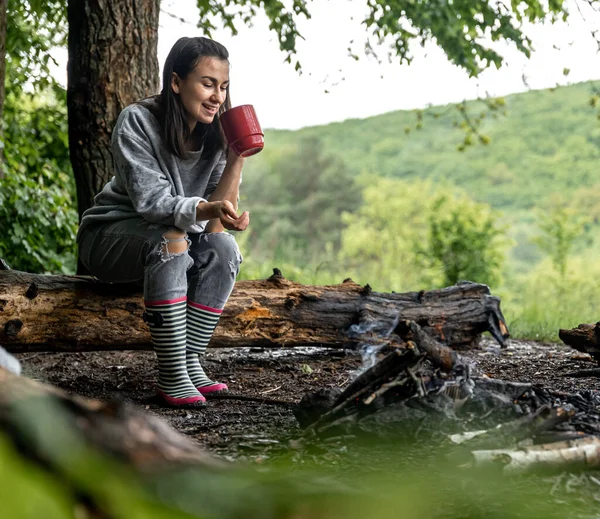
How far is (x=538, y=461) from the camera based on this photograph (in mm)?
2051

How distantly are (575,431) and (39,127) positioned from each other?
649cm

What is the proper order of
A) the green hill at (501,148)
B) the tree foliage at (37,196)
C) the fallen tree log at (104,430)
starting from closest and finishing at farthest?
the fallen tree log at (104,430)
the tree foliage at (37,196)
the green hill at (501,148)

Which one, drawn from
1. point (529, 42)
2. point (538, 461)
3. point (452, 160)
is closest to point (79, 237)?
point (538, 461)

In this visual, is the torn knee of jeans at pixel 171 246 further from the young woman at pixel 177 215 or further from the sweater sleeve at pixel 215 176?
the sweater sleeve at pixel 215 176

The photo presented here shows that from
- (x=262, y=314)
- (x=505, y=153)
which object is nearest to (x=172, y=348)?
(x=262, y=314)

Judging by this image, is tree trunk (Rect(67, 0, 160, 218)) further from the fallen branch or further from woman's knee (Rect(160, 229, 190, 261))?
the fallen branch

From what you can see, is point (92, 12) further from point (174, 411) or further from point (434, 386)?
point (434, 386)

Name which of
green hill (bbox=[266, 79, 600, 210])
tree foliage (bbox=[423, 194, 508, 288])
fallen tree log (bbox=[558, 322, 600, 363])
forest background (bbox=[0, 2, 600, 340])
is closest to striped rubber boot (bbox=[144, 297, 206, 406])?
fallen tree log (bbox=[558, 322, 600, 363])

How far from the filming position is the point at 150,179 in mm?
3131

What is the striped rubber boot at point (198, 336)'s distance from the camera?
11.3 ft

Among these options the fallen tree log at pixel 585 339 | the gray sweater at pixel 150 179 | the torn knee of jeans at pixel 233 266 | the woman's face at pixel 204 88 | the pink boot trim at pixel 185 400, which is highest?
the woman's face at pixel 204 88

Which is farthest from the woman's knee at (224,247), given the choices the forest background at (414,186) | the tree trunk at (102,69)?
the forest background at (414,186)

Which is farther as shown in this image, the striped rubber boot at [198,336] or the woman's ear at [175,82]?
the striped rubber boot at [198,336]

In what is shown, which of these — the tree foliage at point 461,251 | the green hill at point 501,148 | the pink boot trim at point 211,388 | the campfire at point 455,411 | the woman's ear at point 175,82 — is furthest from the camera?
the green hill at point 501,148
